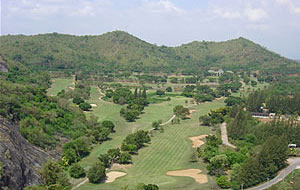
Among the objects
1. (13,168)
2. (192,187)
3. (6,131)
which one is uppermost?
(6,131)

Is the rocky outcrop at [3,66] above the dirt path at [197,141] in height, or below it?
above

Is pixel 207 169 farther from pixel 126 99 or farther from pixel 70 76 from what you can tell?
pixel 70 76

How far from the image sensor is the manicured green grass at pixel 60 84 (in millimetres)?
150125

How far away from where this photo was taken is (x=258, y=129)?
81000mm

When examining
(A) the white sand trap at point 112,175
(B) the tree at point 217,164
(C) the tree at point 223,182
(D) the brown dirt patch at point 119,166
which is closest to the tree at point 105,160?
(D) the brown dirt patch at point 119,166

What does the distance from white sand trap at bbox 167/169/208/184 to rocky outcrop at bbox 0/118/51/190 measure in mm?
25955

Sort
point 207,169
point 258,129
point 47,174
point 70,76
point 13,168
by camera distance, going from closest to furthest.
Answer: point 13,168, point 47,174, point 207,169, point 258,129, point 70,76

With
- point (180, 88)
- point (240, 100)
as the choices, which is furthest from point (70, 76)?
point (240, 100)

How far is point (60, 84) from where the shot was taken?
168 meters

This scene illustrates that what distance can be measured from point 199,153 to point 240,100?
65628mm

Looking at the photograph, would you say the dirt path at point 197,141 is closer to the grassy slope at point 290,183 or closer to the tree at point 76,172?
the grassy slope at point 290,183

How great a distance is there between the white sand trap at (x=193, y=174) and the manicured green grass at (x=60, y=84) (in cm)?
9268

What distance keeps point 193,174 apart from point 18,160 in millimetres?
32788

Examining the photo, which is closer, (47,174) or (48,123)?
(47,174)
